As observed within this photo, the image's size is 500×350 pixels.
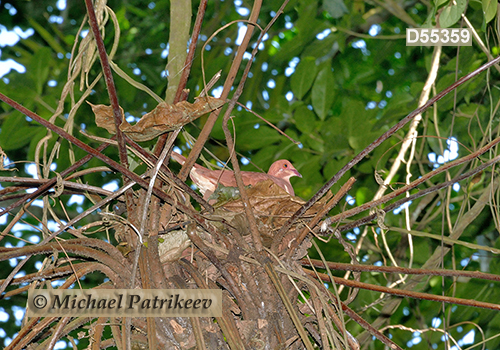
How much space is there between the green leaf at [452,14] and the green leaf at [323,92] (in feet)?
4.71

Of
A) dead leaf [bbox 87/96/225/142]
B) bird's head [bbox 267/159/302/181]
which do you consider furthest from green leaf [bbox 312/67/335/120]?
dead leaf [bbox 87/96/225/142]

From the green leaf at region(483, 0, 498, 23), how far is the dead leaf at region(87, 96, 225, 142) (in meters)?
1.26

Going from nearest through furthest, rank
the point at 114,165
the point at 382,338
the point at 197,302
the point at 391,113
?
the point at 114,165, the point at 197,302, the point at 382,338, the point at 391,113

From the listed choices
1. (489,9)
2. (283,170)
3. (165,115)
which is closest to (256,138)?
(283,170)

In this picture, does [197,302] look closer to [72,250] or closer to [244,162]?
[72,250]

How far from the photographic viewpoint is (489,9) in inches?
83.7

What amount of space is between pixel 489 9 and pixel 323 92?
1771 millimetres

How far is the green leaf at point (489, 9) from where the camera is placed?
6.94ft

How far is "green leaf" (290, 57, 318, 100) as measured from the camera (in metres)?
3.83

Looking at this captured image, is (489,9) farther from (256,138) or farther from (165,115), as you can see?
(256,138)

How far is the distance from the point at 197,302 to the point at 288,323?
0.33 metres

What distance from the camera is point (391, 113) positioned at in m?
3.73

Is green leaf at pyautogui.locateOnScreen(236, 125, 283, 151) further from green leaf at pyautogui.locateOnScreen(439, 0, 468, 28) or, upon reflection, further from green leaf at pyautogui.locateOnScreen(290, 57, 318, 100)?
green leaf at pyautogui.locateOnScreen(439, 0, 468, 28)

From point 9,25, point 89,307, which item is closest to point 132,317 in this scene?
point 89,307
